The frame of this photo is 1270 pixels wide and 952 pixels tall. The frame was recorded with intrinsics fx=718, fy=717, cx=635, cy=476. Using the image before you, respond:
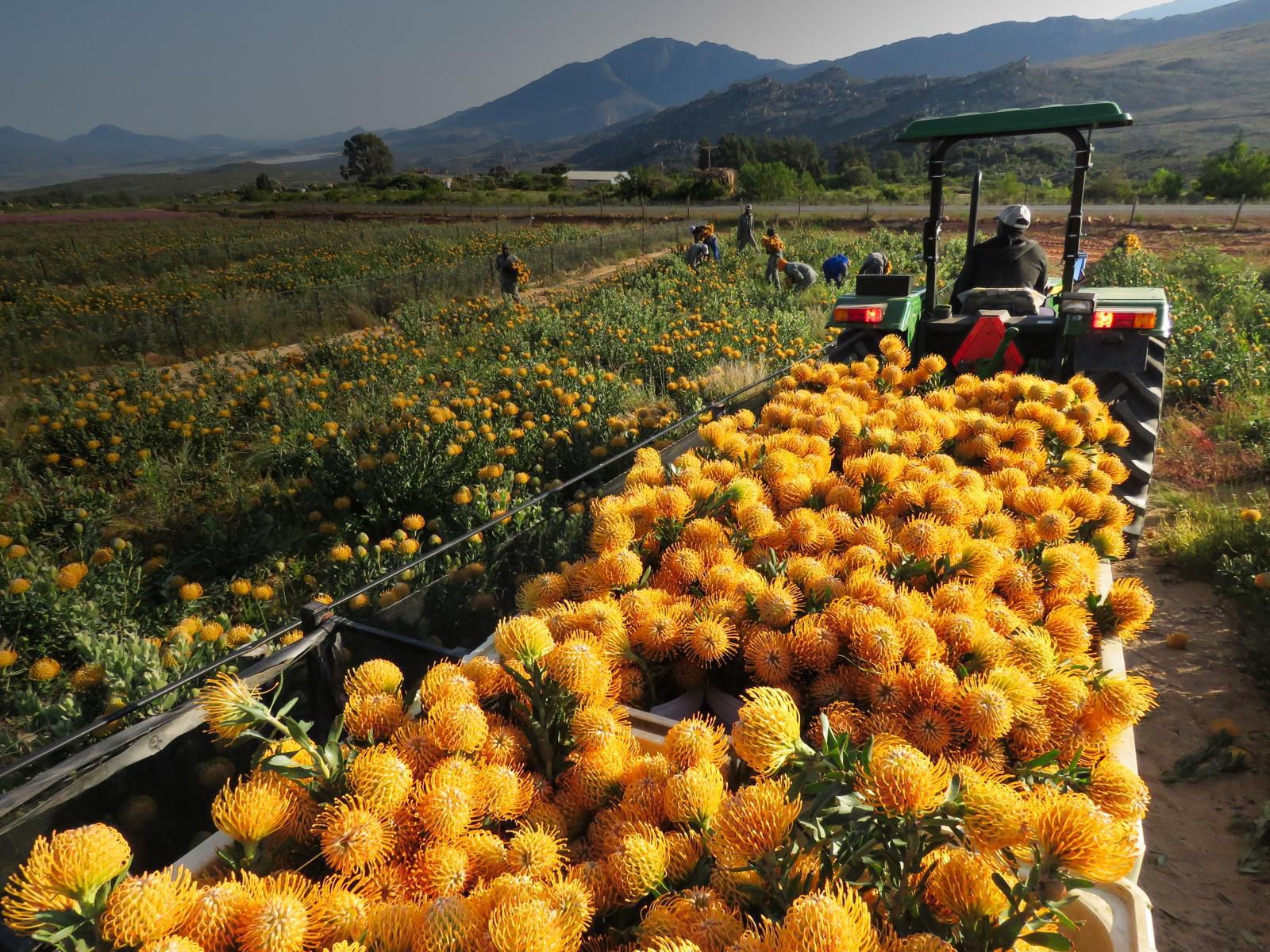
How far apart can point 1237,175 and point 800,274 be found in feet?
136

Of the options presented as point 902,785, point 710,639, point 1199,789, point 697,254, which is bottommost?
point 1199,789

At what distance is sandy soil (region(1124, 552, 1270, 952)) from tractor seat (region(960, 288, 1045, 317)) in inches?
88.1

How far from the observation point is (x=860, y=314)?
5672 millimetres

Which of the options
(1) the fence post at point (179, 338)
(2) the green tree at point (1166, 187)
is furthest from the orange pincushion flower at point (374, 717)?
(2) the green tree at point (1166, 187)

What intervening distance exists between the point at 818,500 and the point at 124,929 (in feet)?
7.17

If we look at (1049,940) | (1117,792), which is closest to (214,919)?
(1049,940)

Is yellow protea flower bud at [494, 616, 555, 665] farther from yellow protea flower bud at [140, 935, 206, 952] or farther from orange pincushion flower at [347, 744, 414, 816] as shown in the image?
yellow protea flower bud at [140, 935, 206, 952]

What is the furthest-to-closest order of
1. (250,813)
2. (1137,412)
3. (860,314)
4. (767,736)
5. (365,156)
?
(365,156) → (860,314) → (1137,412) → (250,813) → (767,736)

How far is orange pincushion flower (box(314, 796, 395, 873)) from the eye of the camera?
1188 mm

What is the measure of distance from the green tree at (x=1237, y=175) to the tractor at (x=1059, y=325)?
148 ft

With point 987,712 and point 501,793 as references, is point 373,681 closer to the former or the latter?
point 501,793

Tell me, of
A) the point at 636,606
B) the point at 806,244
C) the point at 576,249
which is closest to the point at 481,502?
the point at 636,606

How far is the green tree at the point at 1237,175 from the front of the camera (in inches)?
A: 1495

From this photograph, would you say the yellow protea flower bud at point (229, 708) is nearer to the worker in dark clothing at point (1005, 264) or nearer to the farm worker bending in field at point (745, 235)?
the worker in dark clothing at point (1005, 264)
